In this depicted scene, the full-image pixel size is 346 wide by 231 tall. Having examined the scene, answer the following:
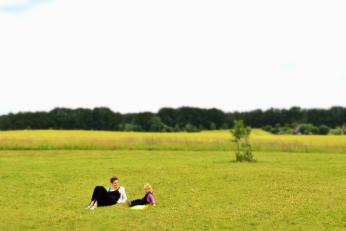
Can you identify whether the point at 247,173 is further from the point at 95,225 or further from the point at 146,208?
the point at 95,225

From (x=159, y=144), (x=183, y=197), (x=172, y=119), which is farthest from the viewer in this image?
(x=172, y=119)

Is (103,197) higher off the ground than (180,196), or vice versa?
(103,197)

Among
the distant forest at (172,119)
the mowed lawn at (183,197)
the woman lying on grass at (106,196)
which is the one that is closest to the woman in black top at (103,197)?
the woman lying on grass at (106,196)

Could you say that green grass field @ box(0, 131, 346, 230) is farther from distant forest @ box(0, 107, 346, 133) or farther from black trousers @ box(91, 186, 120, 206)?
distant forest @ box(0, 107, 346, 133)

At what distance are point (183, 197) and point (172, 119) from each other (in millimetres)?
146523

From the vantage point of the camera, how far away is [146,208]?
22781 mm

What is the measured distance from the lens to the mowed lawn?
19391mm

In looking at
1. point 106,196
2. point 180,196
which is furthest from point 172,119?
point 106,196

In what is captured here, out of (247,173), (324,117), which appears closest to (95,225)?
(247,173)

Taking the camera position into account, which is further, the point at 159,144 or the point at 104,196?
the point at 159,144

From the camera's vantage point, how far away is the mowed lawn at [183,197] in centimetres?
1939

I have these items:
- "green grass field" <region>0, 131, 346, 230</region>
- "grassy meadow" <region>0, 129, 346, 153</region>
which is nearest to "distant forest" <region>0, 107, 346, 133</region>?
"grassy meadow" <region>0, 129, 346, 153</region>

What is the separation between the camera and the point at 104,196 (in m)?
23.3

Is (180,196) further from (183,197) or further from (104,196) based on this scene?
(104,196)
